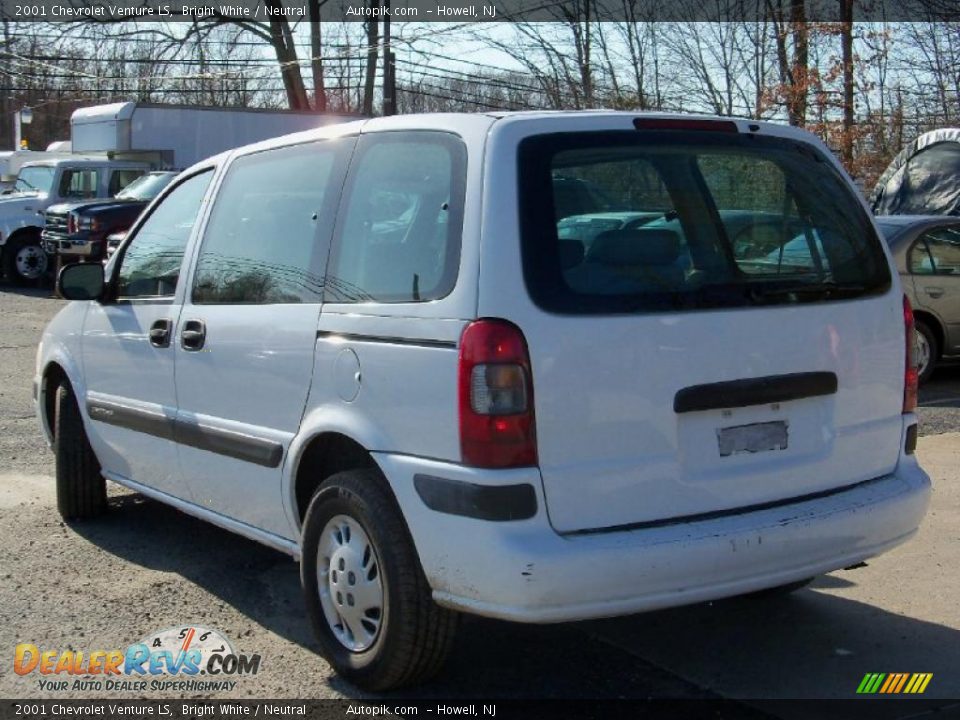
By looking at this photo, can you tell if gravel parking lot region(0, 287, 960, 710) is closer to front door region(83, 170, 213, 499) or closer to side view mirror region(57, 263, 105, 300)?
front door region(83, 170, 213, 499)

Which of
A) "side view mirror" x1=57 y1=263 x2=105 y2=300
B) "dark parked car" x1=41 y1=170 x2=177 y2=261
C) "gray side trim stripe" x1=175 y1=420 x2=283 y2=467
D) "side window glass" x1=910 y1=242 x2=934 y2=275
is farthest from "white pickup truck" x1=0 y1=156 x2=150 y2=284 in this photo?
"gray side trim stripe" x1=175 y1=420 x2=283 y2=467

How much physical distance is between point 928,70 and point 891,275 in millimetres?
19625

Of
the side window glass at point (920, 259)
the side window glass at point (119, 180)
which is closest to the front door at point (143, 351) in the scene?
the side window glass at point (920, 259)

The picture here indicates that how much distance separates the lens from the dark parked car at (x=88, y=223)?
18219mm

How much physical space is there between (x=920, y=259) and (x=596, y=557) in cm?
799

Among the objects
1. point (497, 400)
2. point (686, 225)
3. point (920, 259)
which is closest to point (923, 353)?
point (920, 259)

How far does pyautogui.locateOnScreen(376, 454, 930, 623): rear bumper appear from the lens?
3.45m

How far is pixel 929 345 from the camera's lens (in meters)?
10.4

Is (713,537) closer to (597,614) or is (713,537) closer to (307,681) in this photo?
(597,614)

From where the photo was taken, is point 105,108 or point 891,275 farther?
point 105,108

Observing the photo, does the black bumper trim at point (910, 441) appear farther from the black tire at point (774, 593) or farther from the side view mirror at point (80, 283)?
the side view mirror at point (80, 283)

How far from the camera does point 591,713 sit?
3.86m

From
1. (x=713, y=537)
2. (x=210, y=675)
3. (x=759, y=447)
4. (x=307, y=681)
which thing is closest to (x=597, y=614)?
(x=713, y=537)

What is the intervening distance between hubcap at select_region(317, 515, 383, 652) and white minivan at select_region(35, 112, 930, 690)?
1 centimetres
